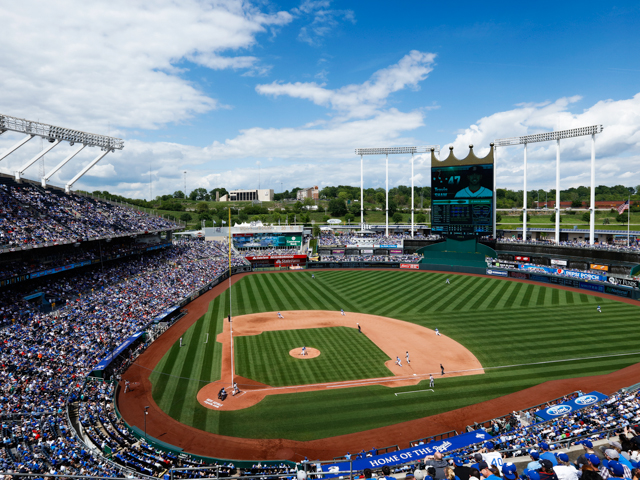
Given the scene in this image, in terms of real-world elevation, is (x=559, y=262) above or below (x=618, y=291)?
above

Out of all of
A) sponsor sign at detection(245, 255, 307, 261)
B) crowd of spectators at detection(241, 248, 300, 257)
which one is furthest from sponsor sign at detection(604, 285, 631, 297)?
crowd of spectators at detection(241, 248, 300, 257)

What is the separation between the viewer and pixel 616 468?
6762 millimetres

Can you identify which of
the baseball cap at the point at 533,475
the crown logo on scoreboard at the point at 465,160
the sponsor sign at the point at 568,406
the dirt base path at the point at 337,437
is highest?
the crown logo on scoreboard at the point at 465,160

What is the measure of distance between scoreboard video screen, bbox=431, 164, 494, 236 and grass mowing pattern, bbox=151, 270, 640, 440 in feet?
26.0

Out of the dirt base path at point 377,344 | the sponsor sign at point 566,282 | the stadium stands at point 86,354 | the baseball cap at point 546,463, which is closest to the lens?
the baseball cap at point 546,463

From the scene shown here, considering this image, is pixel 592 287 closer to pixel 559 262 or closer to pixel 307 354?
pixel 559 262

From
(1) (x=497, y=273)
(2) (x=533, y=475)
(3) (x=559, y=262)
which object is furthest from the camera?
(1) (x=497, y=273)

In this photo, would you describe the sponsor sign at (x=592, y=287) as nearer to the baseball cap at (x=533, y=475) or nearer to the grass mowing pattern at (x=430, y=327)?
the grass mowing pattern at (x=430, y=327)

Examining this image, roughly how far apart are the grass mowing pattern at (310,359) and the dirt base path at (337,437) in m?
2.37

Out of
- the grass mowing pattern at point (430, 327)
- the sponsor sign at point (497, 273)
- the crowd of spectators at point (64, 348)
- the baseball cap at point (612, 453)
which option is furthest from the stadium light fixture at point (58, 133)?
the sponsor sign at point (497, 273)

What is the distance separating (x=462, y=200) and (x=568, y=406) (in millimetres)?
41523

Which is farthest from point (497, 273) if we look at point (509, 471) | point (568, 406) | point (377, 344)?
point (509, 471)

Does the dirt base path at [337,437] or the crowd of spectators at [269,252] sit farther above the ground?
the crowd of spectators at [269,252]

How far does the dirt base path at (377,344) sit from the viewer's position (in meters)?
21.5
